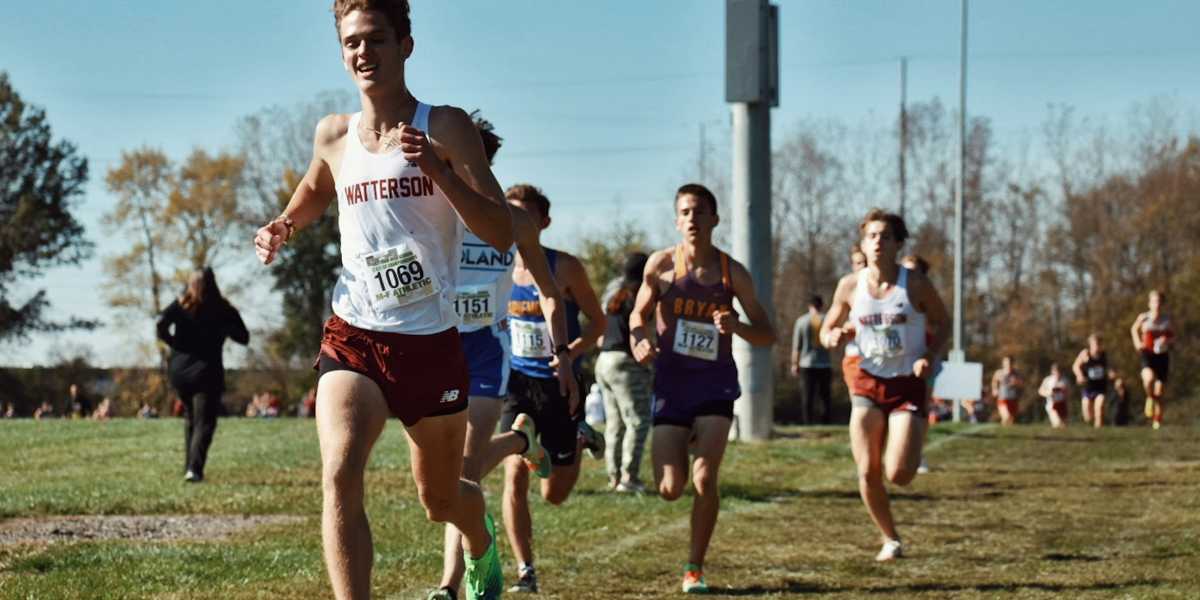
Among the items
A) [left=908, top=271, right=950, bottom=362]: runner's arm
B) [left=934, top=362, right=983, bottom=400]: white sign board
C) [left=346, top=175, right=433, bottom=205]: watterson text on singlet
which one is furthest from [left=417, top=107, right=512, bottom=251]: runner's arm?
[left=934, top=362, right=983, bottom=400]: white sign board

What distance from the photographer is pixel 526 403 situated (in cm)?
837

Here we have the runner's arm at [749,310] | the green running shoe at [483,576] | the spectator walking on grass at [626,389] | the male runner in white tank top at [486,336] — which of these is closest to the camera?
the green running shoe at [483,576]

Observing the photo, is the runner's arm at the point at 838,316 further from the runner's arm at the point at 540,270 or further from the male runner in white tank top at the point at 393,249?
the male runner in white tank top at the point at 393,249

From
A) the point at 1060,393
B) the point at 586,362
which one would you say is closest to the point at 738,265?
the point at 1060,393

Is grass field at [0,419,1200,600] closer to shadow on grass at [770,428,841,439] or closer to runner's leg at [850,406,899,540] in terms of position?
runner's leg at [850,406,899,540]

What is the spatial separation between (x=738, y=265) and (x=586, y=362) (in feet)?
150

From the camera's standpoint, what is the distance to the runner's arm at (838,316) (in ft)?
31.8

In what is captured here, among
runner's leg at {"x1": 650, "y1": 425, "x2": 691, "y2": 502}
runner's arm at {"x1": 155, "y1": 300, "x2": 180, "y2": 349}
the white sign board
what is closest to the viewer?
runner's leg at {"x1": 650, "y1": 425, "x2": 691, "y2": 502}

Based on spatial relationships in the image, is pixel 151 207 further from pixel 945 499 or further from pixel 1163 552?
pixel 1163 552

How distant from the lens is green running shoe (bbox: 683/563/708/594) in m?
8.16

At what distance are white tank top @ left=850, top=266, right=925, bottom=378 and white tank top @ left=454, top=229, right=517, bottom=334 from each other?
9.46ft

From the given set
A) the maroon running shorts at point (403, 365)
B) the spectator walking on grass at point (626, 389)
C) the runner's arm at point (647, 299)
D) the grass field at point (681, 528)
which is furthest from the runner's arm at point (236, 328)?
the maroon running shorts at point (403, 365)

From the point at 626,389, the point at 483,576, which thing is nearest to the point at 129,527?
the point at 626,389

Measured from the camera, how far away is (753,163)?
19.8 m
